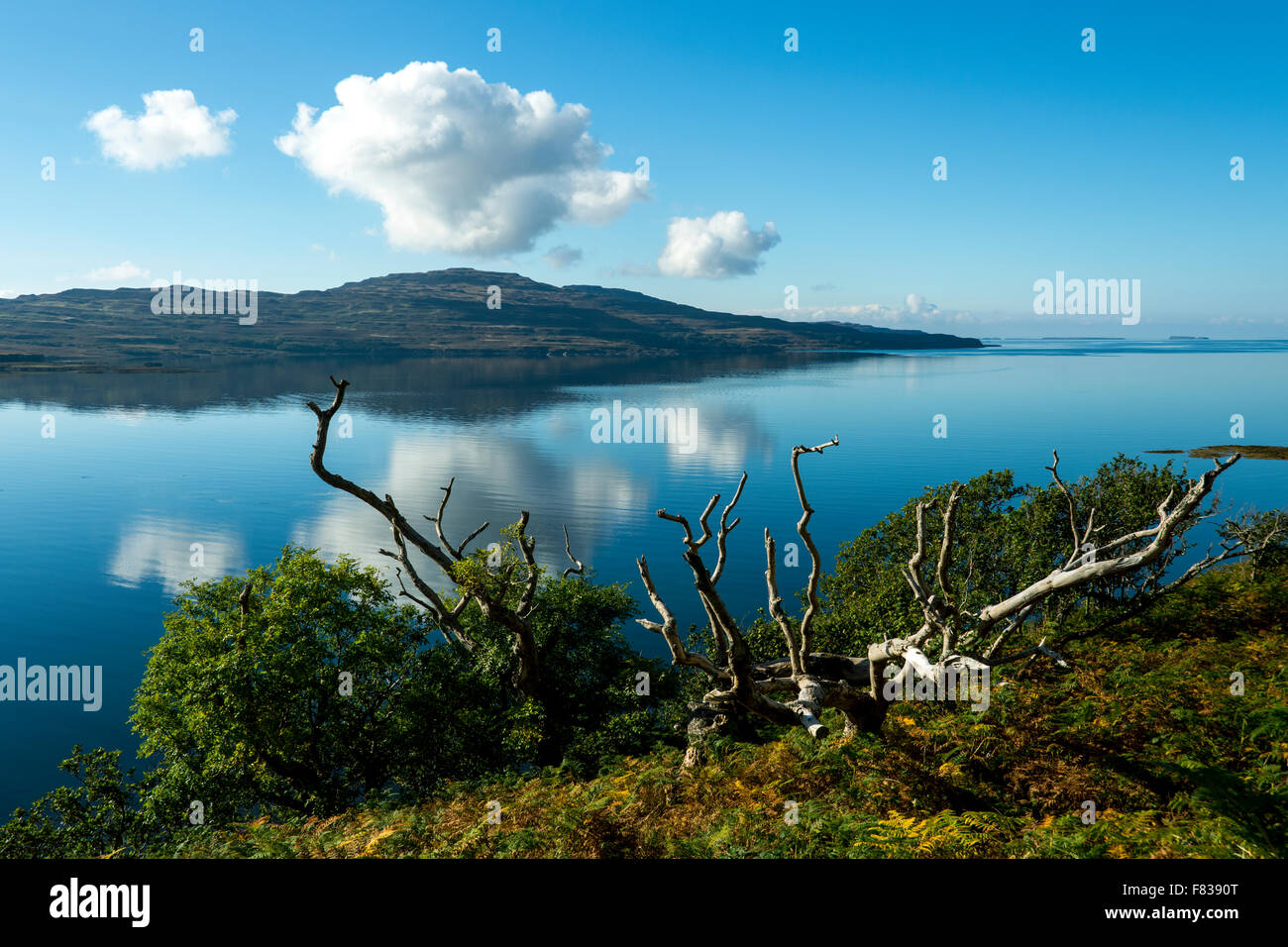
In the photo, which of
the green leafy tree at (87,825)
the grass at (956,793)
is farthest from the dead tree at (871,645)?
the green leafy tree at (87,825)

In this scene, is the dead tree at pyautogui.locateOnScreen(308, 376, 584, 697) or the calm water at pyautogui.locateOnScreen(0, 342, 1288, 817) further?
the calm water at pyautogui.locateOnScreen(0, 342, 1288, 817)

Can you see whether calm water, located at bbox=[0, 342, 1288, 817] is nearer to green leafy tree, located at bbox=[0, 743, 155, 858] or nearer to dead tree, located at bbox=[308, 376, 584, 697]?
green leafy tree, located at bbox=[0, 743, 155, 858]

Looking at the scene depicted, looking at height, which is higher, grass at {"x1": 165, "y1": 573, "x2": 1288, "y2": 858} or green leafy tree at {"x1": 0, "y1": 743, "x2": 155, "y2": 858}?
grass at {"x1": 165, "y1": 573, "x2": 1288, "y2": 858}

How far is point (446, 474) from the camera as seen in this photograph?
7981cm

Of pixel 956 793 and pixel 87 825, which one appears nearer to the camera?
pixel 956 793

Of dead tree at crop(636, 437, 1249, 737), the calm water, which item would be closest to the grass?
dead tree at crop(636, 437, 1249, 737)

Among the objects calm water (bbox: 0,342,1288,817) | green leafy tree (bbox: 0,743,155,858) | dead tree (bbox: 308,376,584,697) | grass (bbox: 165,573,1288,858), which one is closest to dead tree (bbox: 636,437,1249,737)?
grass (bbox: 165,573,1288,858)

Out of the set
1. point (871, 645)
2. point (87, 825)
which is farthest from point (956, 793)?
point (87, 825)

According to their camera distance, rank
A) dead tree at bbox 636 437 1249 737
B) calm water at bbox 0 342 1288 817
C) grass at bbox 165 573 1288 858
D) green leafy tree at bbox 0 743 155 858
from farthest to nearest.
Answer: calm water at bbox 0 342 1288 817 < green leafy tree at bbox 0 743 155 858 < dead tree at bbox 636 437 1249 737 < grass at bbox 165 573 1288 858

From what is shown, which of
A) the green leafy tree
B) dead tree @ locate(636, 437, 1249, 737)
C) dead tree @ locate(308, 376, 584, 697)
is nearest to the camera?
dead tree @ locate(636, 437, 1249, 737)

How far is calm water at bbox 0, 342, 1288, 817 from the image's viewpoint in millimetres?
43094

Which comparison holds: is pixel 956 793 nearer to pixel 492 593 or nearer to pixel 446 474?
pixel 492 593
